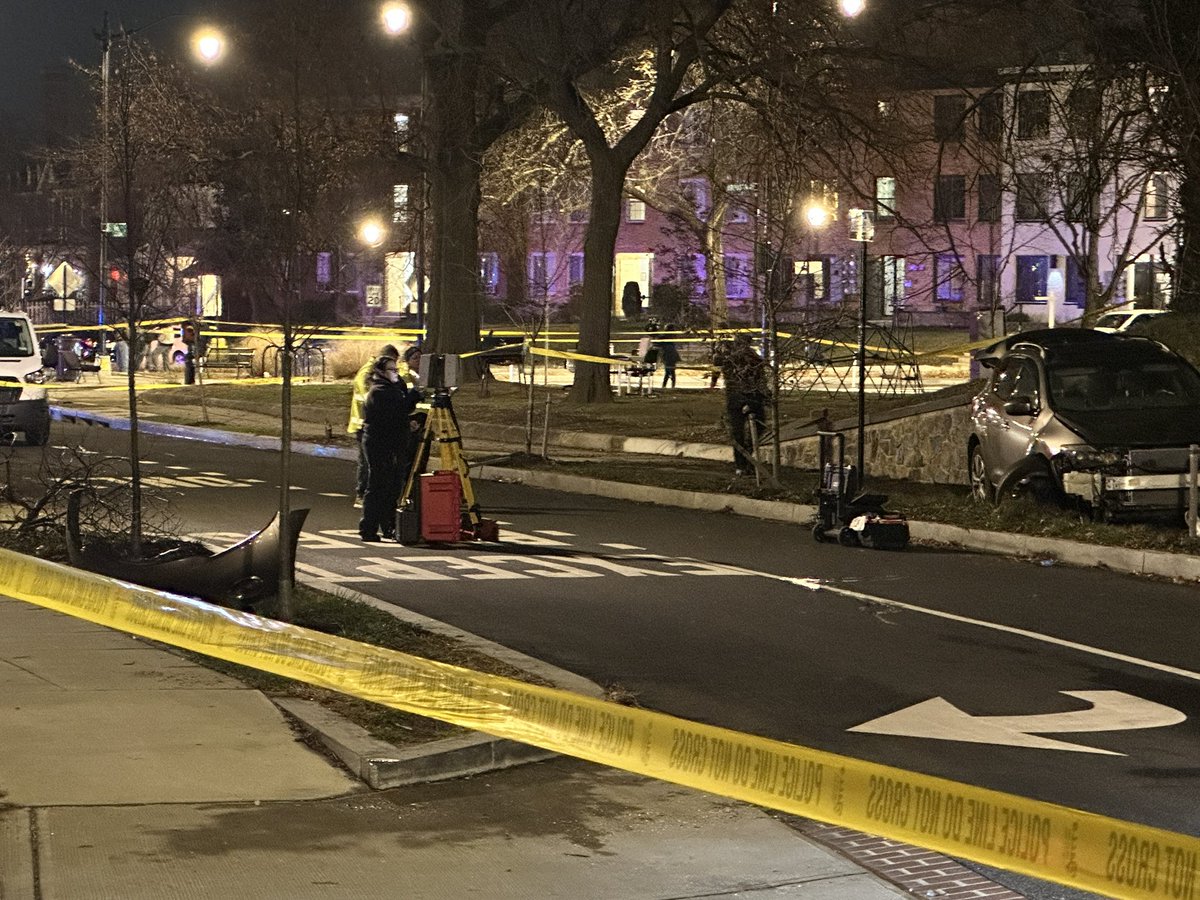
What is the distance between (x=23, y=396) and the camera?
25.3 m

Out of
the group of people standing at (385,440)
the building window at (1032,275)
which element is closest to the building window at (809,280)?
the group of people standing at (385,440)

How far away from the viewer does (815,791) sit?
5.60 m

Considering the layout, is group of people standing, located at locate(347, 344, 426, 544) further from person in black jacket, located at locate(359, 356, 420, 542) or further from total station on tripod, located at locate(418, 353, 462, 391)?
total station on tripod, located at locate(418, 353, 462, 391)

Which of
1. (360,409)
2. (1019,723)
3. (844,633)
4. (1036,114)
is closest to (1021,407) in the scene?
(844,633)

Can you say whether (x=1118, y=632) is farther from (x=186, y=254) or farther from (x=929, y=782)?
(x=186, y=254)

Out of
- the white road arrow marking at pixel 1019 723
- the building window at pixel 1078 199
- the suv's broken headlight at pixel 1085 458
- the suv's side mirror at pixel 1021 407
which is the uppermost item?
the building window at pixel 1078 199

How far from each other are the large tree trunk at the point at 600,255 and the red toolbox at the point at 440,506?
1653cm

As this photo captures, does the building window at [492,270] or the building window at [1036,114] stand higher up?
the building window at [1036,114]

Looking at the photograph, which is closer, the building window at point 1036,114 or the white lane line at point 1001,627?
the white lane line at point 1001,627

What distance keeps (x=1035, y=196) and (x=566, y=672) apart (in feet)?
64.3

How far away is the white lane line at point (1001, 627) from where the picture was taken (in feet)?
34.3

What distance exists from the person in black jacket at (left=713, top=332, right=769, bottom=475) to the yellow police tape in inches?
468

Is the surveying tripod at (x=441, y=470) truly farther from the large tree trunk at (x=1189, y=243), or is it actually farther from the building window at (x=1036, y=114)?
the building window at (x=1036, y=114)

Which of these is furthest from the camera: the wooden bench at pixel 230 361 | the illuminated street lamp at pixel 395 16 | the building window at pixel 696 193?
the building window at pixel 696 193
